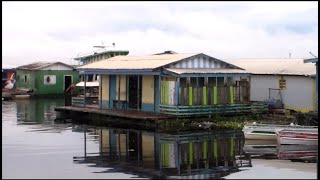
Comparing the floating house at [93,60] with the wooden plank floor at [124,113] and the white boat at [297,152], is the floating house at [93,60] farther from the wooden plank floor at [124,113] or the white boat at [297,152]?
the white boat at [297,152]

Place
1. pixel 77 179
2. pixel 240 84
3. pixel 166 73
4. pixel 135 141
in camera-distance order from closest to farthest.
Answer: pixel 77 179
pixel 135 141
pixel 166 73
pixel 240 84

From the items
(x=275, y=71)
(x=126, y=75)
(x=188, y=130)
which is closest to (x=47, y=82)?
(x=126, y=75)

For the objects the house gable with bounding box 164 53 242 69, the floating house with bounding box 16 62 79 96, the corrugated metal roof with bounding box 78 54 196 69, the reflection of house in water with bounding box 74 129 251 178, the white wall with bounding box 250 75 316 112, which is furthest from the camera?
the floating house with bounding box 16 62 79 96

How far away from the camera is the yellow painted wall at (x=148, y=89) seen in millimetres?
28062

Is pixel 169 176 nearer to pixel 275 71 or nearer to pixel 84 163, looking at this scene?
pixel 84 163

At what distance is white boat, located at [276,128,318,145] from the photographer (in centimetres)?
2056

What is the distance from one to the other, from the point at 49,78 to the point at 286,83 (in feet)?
82.8

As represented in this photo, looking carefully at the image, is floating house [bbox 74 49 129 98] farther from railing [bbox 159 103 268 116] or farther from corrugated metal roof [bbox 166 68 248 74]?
railing [bbox 159 103 268 116]

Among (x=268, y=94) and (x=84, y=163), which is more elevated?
(x=268, y=94)

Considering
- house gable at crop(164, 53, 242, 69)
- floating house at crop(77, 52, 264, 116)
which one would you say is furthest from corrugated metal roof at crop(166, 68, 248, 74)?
house gable at crop(164, 53, 242, 69)

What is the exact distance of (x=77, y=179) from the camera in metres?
14.5

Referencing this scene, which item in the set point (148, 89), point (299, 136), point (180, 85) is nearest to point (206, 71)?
point (180, 85)

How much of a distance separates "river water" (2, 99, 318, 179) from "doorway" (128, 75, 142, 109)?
3.44 metres

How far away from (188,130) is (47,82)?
2760cm
